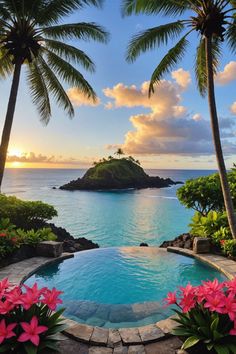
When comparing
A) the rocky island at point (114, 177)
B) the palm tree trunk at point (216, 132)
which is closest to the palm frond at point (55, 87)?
the palm tree trunk at point (216, 132)

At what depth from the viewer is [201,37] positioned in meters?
9.99

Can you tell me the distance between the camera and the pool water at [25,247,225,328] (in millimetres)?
5457

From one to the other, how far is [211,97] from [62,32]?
6.36m

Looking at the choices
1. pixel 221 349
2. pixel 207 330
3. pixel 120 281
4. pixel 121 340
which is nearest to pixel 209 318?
pixel 207 330

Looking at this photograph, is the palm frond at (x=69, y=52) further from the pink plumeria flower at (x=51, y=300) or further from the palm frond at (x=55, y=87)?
the pink plumeria flower at (x=51, y=300)

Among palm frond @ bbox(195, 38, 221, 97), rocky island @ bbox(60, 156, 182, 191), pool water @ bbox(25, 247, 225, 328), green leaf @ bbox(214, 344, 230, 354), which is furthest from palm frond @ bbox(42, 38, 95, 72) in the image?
rocky island @ bbox(60, 156, 182, 191)

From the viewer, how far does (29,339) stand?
344 cm

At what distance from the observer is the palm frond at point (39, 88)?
1186cm

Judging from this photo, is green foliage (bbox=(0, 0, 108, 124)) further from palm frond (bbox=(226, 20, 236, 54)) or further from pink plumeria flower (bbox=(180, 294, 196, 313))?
pink plumeria flower (bbox=(180, 294, 196, 313))

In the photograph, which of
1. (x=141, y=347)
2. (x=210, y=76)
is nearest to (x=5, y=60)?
(x=210, y=76)

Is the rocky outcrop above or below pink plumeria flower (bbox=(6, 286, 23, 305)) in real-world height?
below

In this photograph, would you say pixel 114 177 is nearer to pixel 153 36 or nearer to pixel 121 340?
pixel 153 36

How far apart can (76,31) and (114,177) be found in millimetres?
51634

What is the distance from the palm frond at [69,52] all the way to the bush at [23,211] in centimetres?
641
